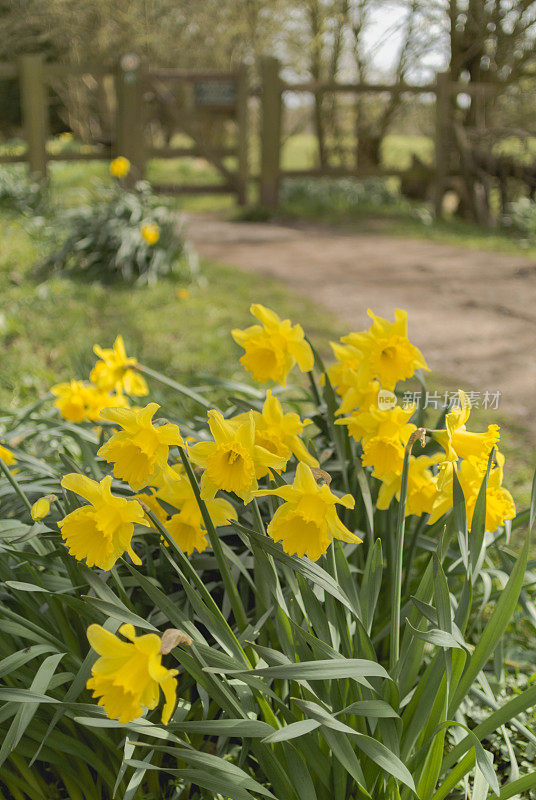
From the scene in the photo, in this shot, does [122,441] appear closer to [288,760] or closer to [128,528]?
[128,528]

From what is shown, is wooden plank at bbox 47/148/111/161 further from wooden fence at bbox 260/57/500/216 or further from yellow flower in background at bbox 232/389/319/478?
yellow flower in background at bbox 232/389/319/478

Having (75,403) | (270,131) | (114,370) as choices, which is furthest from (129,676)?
(270,131)

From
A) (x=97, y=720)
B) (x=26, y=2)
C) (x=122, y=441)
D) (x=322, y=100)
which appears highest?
(x=26, y=2)

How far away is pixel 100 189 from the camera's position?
6305 millimetres

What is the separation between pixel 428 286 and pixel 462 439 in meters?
4.69

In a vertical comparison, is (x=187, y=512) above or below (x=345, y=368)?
below

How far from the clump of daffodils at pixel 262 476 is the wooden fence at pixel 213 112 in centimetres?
779

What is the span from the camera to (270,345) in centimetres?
137

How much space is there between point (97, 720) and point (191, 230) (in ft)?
24.0

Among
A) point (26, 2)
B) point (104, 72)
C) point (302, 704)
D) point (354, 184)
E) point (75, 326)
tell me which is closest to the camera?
point (302, 704)

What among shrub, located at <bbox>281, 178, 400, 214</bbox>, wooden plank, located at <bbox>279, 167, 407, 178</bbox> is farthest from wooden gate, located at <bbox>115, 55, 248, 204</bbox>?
shrub, located at <bbox>281, 178, 400, 214</bbox>

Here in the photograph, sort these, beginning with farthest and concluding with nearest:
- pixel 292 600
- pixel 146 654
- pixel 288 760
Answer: pixel 292 600 → pixel 288 760 → pixel 146 654

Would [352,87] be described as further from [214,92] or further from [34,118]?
[34,118]

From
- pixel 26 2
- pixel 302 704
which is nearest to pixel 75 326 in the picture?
pixel 302 704
